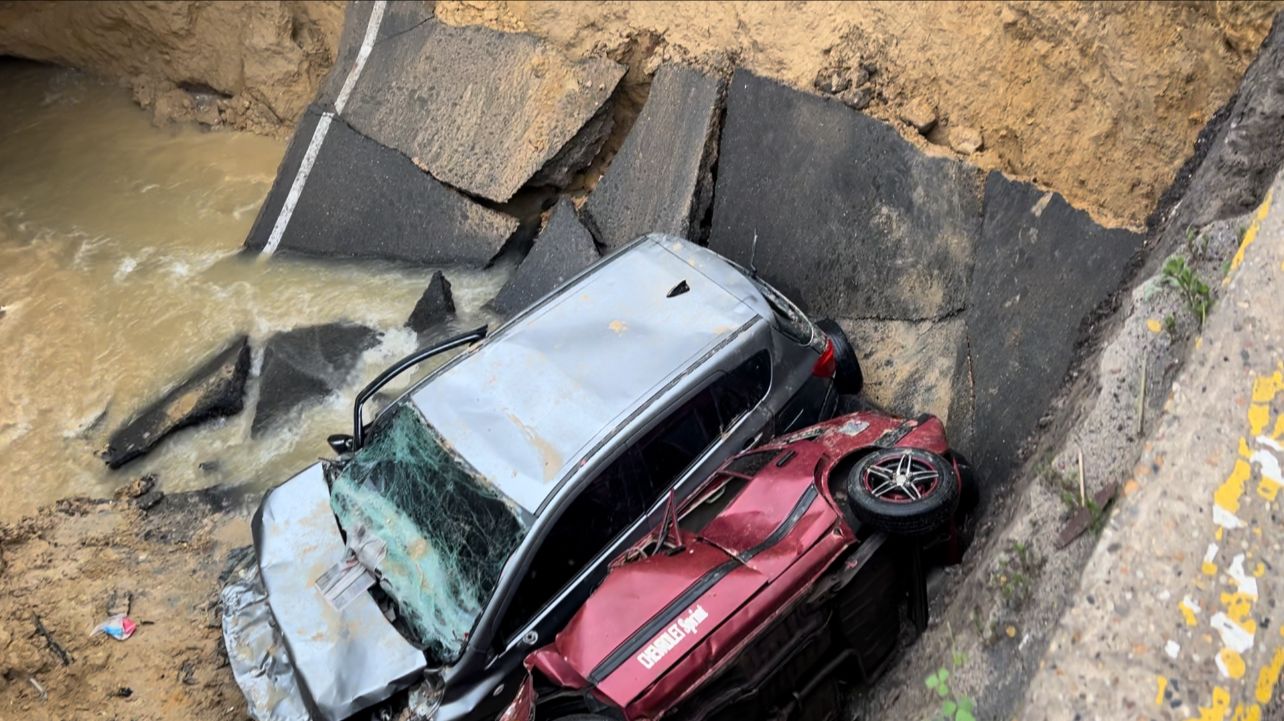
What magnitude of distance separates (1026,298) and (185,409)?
238 inches

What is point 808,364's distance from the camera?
5.83m

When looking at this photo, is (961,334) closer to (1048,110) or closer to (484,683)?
(1048,110)

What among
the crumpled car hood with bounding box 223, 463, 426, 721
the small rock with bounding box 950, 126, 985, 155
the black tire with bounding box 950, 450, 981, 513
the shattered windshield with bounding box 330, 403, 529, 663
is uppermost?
the small rock with bounding box 950, 126, 985, 155

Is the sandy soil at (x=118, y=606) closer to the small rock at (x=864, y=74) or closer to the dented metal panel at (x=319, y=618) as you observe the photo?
the dented metal panel at (x=319, y=618)

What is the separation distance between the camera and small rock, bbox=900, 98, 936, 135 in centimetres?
695

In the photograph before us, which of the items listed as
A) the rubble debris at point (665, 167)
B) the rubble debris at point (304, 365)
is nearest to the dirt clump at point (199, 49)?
the rubble debris at point (304, 365)

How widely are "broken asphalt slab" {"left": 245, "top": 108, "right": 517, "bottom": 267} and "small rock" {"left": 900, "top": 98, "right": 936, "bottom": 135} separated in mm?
3359

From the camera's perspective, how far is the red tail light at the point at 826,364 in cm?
587

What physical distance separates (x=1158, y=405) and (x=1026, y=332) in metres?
1.65

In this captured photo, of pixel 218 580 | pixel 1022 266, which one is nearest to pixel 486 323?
pixel 218 580

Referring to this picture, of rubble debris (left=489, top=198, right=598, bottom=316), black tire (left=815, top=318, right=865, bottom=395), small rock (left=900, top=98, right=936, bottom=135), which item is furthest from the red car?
rubble debris (left=489, top=198, right=598, bottom=316)

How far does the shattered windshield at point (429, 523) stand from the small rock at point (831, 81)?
3859 mm

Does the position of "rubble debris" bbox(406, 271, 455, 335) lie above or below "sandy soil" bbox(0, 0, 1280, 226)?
below

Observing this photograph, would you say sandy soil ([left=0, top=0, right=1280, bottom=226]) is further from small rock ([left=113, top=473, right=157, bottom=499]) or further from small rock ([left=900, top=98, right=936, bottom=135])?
small rock ([left=113, top=473, right=157, bottom=499])
